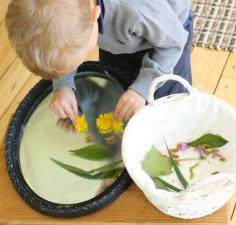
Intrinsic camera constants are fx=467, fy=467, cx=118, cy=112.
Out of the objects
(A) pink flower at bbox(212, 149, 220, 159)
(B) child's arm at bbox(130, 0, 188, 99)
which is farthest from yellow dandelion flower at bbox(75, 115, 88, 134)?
(A) pink flower at bbox(212, 149, 220, 159)

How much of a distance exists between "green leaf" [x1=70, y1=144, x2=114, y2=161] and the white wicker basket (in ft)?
0.26

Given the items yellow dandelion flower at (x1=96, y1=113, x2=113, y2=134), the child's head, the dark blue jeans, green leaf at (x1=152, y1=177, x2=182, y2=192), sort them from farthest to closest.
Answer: the dark blue jeans, yellow dandelion flower at (x1=96, y1=113, x2=113, y2=134), green leaf at (x1=152, y1=177, x2=182, y2=192), the child's head

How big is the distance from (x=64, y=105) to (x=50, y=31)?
26 centimetres

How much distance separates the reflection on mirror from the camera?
31.0 inches

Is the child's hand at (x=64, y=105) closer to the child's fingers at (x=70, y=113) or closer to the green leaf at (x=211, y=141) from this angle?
the child's fingers at (x=70, y=113)

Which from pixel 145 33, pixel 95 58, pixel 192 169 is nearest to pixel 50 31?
pixel 145 33

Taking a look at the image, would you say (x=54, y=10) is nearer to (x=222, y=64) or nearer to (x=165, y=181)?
(x=165, y=181)

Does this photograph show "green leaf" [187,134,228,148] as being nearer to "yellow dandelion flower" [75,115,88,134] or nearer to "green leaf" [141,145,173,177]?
"green leaf" [141,145,173,177]

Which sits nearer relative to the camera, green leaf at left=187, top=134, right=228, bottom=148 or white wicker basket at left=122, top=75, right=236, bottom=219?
white wicker basket at left=122, top=75, right=236, bottom=219

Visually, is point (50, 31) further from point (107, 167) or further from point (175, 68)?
point (175, 68)

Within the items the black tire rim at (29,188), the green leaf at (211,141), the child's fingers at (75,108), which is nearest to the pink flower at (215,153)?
the green leaf at (211,141)

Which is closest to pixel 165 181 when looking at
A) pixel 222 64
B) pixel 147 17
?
pixel 147 17

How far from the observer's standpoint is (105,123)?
839 mm

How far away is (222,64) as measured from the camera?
53.8 inches
